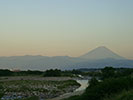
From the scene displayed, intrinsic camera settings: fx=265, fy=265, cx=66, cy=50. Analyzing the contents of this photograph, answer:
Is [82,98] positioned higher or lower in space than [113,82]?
lower

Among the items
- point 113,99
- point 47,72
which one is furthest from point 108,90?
point 47,72

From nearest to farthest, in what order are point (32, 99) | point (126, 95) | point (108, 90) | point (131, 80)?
point (126, 95) < point (32, 99) < point (108, 90) < point (131, 80)

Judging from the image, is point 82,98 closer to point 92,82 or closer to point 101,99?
point 101,99

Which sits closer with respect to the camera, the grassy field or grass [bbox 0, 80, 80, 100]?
the grassy field

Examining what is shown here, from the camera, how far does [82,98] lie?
54.4 feet

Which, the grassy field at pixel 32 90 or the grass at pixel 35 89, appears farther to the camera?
the grass at pixel 35 89

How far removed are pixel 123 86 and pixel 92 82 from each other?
205 inches

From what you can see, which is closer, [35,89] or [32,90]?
[32,90]

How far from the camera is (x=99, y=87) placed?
1655 centimetres

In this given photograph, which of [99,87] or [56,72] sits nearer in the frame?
Answer: [99,87]

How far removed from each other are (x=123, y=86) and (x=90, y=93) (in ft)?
6.92

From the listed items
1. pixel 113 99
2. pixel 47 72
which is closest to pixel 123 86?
pixel 113 99

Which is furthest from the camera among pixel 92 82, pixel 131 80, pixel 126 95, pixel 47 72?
pixel 47 72

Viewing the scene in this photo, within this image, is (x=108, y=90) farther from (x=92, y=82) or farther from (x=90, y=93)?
(x=92, y=82)
